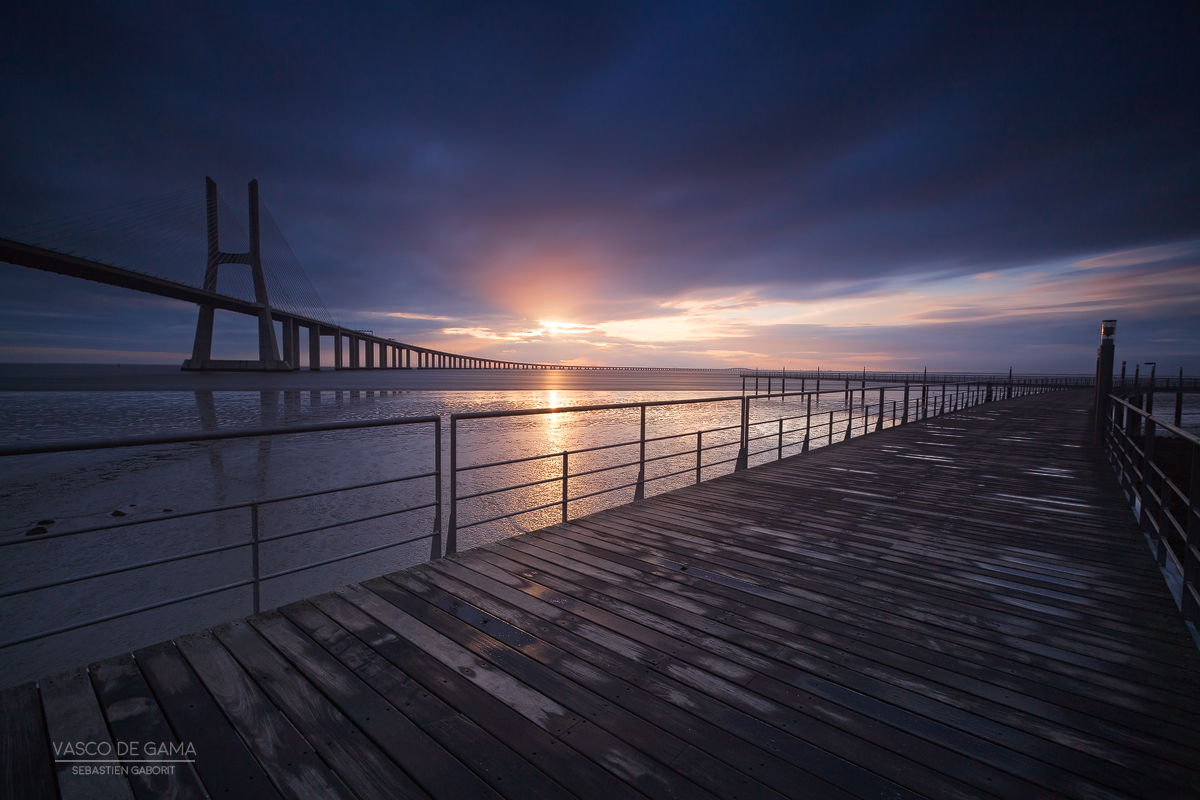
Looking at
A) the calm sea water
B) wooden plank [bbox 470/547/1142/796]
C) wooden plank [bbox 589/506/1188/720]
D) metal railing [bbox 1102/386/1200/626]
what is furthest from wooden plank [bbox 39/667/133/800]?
metal railing [bbox 1102/386/1200/626]

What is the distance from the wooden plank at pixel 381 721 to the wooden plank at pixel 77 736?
574mm

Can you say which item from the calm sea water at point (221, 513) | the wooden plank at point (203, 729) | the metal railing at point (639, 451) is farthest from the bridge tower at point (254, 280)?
the wooden plank at point (203, 729)

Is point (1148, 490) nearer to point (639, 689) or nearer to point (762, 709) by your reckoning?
point (762, 709)

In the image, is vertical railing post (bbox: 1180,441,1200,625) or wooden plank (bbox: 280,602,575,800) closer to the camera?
wooden plank (bbox: 280,602,575,800)

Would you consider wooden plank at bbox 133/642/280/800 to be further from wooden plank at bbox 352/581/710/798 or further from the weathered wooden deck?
wooden plank at bbox 352/581/710/798

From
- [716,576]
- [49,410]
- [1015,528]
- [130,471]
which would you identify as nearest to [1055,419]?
[1015,528]

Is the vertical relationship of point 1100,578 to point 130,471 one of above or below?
above

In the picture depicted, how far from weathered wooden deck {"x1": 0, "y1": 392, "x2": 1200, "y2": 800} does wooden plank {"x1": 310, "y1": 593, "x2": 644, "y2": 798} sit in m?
0.01

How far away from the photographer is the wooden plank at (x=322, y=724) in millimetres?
1540

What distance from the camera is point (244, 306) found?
4809cm

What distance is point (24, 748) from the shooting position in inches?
64.3

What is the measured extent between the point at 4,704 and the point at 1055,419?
19265 millimetres

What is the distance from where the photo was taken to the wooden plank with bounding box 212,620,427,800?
1.54 meters

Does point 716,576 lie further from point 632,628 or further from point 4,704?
point 4,704
